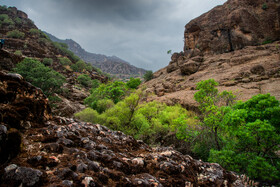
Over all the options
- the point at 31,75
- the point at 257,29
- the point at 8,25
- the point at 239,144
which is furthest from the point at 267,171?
the point at 8,25

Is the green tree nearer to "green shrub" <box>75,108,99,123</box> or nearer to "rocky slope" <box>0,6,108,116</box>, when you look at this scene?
"green shrub" <box>75,108,99,123</box>

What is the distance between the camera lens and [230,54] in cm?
3625

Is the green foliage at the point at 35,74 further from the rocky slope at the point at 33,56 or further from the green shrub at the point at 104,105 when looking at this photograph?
the green shrub at the point at 104,105

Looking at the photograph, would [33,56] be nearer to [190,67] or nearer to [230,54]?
[190,67]

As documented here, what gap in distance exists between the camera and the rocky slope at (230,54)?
72.3ft

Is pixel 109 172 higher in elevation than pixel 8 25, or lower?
lower

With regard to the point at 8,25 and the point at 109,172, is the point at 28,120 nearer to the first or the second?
the point at 109,172

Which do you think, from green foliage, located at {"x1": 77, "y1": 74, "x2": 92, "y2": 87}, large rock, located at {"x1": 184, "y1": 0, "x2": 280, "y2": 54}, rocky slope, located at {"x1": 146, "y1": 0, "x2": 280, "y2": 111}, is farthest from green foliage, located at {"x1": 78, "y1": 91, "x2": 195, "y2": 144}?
green foliage, located at {"x1": 77, "y1": 74, "x2": 92, "y2": 87}

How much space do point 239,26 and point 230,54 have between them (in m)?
10.6

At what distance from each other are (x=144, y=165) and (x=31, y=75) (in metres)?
30.2

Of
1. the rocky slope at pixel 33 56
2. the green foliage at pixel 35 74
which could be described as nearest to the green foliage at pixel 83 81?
the rocky slope at pixel 33 56

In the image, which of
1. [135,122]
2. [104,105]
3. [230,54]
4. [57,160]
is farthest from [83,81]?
[57,160]

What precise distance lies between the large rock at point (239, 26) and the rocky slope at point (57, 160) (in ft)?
155

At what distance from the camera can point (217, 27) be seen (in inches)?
1704
